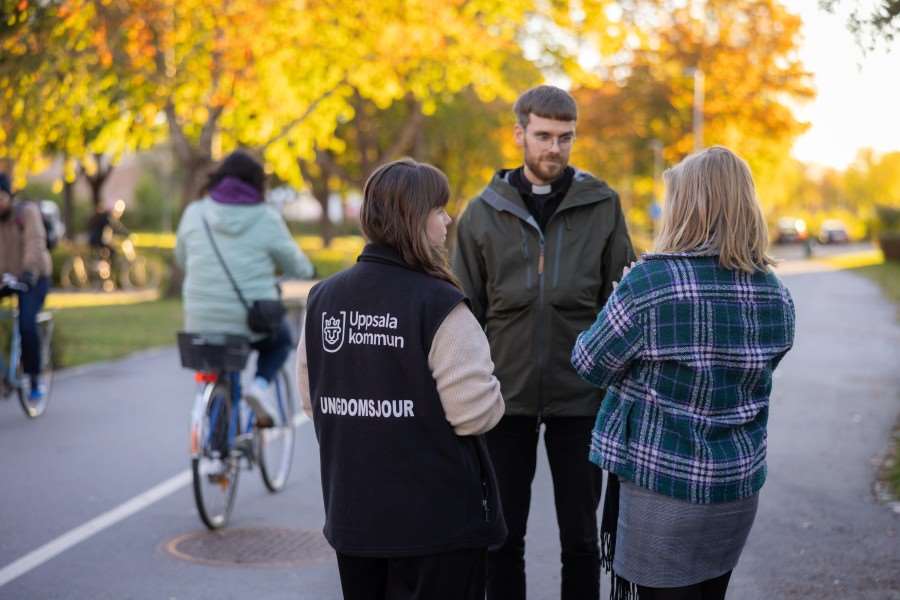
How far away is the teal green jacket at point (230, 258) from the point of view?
23.1ft

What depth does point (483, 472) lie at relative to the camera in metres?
3.57

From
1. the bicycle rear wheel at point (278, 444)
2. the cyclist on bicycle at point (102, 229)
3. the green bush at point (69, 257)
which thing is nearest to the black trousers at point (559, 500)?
the bicycle rear wheel at point (278, 444)

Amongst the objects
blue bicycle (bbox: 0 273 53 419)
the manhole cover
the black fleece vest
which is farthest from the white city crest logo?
blue bicycle (bbox: 0 273 53 419)

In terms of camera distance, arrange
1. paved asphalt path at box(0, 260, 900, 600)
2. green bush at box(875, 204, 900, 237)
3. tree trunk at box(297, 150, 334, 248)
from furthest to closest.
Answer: green bush at box(875, 204, 900, 237) < tree trunk at box(297, 150, 334, 248) < paved asphalt path at box(0, 260, 900, 600)

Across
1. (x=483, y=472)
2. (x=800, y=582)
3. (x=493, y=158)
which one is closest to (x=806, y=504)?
(x=800, y=582)

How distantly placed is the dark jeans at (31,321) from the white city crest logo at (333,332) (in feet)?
24.0

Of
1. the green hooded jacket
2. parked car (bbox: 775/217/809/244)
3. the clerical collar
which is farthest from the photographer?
parked car (bbox: 775/217/809/244)

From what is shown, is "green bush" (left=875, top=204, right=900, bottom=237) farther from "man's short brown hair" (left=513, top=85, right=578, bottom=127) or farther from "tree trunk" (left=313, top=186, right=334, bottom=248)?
"man's short brown hair" (left=513, top=85, right=578, bottom=127)

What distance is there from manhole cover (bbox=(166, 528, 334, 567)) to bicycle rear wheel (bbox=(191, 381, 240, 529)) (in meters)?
0.14

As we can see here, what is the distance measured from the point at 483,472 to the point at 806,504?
4.67m

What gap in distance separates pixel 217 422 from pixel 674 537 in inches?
150

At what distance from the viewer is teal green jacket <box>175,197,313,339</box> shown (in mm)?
7039

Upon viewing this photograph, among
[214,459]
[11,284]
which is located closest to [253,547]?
[214,459]

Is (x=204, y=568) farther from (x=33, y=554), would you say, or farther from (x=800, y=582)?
(x=800, y=582)
